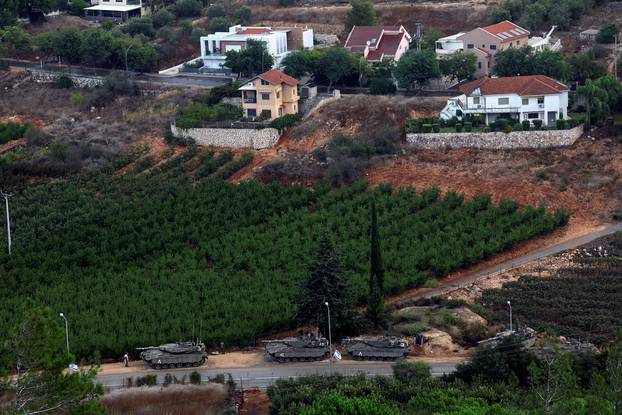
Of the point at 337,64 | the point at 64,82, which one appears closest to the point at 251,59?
the point at 337,64

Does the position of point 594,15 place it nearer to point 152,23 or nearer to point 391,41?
point 391,41

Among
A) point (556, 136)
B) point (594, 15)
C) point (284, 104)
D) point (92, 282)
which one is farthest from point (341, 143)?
point (594, 15)

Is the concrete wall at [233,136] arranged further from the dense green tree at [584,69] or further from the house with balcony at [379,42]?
the dense green tree at [584,69]

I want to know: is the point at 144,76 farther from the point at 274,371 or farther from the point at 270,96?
the point at 274,371

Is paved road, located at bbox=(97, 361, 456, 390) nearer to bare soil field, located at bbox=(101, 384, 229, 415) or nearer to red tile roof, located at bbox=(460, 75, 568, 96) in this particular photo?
bare soil field, located at bbox=(101, 384, 229, 415)

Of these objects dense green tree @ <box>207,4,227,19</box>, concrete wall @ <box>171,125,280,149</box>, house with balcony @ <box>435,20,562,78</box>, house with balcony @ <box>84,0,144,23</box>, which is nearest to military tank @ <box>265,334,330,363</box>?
concrete wall @ <box>171,125,280,149</box>

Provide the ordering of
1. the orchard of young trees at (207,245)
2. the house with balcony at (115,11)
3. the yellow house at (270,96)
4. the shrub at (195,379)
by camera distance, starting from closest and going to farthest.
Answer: the shrub at (195,379), the orchard of young trees at (207,245), the yellow house at (270,96), the house with balcony at (115,11)

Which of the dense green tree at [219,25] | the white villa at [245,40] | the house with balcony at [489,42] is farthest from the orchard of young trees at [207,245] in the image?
the dense green tree at [219,25]
